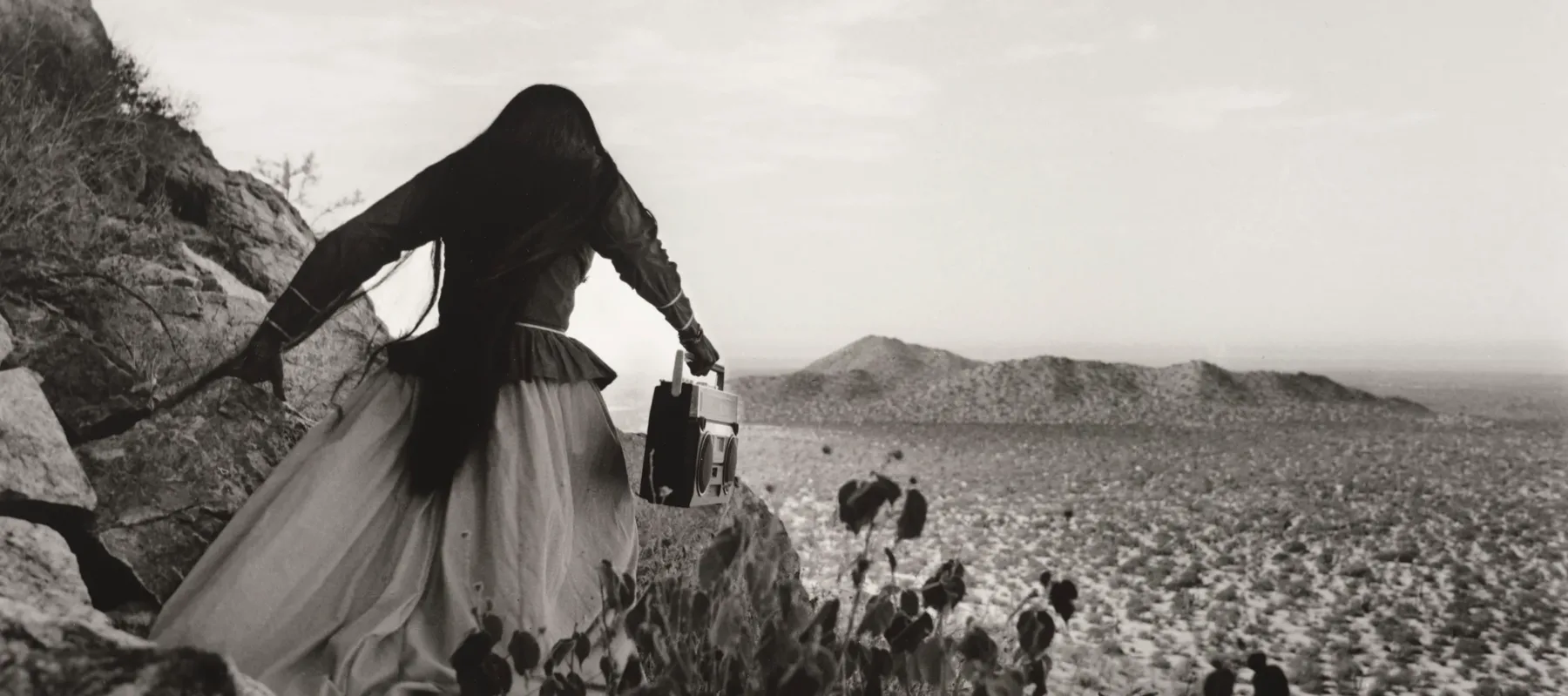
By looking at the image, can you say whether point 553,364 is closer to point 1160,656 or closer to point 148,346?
point 148,346

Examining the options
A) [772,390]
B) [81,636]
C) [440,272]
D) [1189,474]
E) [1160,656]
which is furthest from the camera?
[772,390]

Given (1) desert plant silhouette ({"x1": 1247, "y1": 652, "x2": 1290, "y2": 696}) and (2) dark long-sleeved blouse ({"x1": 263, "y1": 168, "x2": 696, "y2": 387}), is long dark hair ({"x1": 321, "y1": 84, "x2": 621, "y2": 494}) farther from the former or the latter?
(1) desert plant silhouette ({"x1": 1247, "y1": 652, "x2": 1290, "y2": 696})

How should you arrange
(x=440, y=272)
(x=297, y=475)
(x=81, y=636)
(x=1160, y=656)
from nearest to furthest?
(x=81, y=636) → (x=297, y=475) → (x=440, y=272) → (x=1160, y=656)

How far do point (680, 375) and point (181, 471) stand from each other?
157 cm

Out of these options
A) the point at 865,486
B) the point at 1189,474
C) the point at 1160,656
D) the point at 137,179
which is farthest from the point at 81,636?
the point at 1189,474

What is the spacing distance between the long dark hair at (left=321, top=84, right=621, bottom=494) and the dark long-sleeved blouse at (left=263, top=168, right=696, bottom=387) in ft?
0.08

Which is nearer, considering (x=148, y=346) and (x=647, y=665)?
(x=647, y=665)

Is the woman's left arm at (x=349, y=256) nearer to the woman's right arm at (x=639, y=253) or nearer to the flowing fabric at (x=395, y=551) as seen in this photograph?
the flowing fabric at (x=395, y=551)

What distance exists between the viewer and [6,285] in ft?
11.3

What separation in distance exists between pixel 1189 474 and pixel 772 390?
36.4 feet

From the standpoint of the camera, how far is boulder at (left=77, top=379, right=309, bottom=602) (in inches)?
121

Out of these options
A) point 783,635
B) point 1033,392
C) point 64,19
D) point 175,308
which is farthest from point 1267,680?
point 1033,392

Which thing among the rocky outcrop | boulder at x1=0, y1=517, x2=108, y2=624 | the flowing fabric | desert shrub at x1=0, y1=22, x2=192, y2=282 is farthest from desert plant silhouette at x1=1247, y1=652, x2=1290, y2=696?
the rocky outcrop

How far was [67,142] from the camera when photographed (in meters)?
3.99
